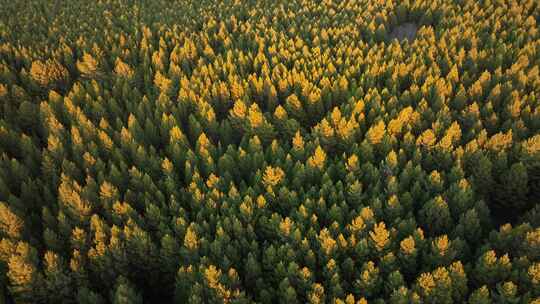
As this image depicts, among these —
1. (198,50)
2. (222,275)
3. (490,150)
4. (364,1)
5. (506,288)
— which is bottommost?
(506,288)

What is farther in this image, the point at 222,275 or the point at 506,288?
the point at 222,275

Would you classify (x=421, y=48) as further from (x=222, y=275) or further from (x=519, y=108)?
(x=222, y=275)

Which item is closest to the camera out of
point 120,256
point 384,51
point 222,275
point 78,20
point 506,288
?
point 506,288

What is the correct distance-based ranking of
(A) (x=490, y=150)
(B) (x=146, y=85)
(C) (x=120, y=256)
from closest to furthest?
1. (C) (x=120, y=256)
2. (A) (x=490, y=150)
3. (B) (x=146, y=85)

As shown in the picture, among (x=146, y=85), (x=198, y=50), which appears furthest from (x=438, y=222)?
(x=198, y=50)

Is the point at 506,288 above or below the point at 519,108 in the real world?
below

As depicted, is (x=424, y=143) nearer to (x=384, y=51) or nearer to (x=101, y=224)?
(x=384, y=51)

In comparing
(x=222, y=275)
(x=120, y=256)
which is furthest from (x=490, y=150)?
(x=120, y=256)
